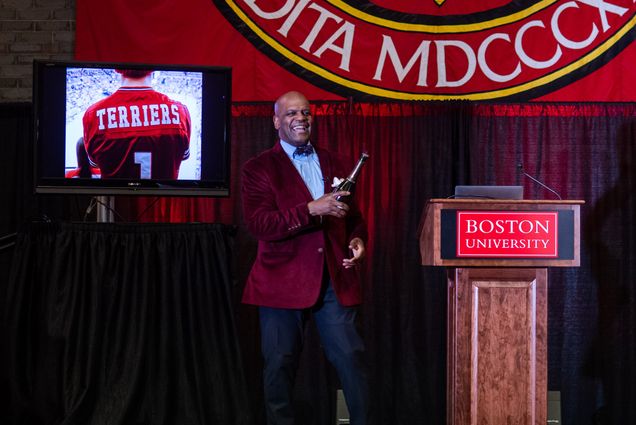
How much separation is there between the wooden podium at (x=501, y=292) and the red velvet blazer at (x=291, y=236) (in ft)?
→ 1.45

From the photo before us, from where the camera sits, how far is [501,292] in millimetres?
3672

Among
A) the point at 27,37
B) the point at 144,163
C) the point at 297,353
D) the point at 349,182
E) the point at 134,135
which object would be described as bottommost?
the point at 297,353

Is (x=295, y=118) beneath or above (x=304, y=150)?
above

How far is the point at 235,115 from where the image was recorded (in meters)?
5.16

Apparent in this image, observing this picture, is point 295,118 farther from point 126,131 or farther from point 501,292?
point 501,292

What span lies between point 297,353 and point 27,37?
3.31m

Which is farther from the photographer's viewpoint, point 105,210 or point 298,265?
point 105,210

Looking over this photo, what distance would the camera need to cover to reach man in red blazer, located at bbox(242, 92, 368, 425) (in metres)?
3.52

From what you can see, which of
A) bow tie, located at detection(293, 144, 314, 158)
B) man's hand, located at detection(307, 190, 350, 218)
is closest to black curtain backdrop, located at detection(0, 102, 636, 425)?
bow tie, located at detection(293, 144, 314, 158)

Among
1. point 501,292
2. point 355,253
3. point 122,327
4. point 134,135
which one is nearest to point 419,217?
point 501,292

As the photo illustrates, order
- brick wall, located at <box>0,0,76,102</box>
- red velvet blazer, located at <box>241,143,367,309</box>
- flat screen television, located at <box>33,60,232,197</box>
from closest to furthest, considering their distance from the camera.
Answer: red velvet blazer, located at <box>241,143,367,309</box>, flat screen television, located at <box>33,60,232,197</box>, brick wall, located at <box>0,0,76,102</box>

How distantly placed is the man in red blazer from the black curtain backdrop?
134cm

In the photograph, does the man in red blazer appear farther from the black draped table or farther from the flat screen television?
the flat screen television

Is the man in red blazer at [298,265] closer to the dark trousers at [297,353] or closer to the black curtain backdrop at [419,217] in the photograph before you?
the dark trousers at [297,353]
